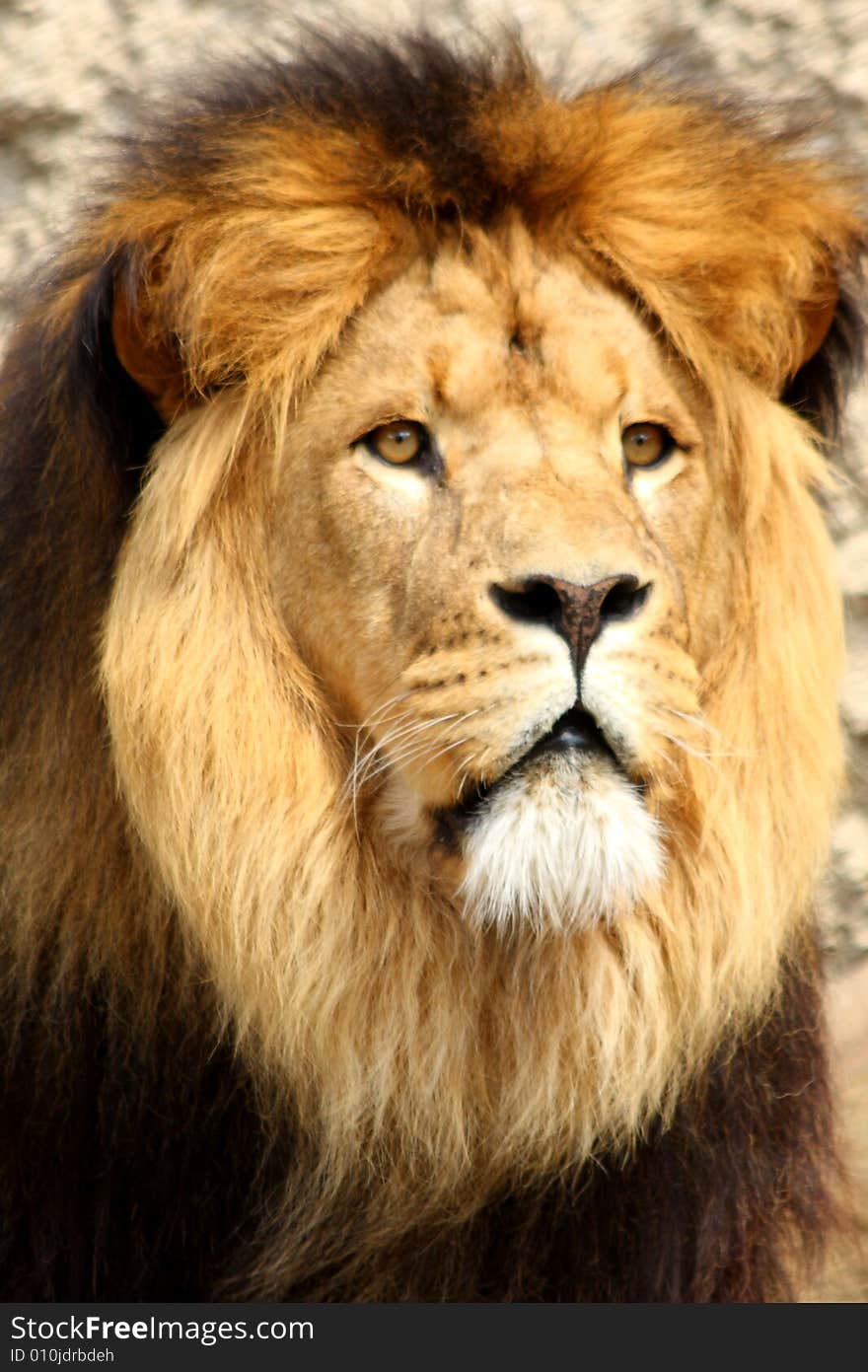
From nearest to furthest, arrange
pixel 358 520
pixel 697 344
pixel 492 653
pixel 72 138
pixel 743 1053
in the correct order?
pixel 492 653
pixel 358 520
pixel 697 344
pixel 743 1053
pixel 72 138

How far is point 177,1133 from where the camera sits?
7.71 feet

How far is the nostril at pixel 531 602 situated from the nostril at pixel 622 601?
0.18ft

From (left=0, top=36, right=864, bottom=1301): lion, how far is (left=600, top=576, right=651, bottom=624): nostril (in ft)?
0.04

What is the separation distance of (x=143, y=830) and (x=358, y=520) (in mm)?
453

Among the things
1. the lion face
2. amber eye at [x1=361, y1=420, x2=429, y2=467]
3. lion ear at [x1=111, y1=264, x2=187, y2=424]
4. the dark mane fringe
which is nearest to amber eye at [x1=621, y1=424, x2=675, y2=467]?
the lion face

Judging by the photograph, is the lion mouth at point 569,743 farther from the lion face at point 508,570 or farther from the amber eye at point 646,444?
the amber eye at point 646,444

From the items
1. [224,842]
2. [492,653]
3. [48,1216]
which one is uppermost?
[492,653]

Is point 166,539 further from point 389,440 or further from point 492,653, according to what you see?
point 492,653

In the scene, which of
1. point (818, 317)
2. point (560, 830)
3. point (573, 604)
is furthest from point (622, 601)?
point (818, 317)

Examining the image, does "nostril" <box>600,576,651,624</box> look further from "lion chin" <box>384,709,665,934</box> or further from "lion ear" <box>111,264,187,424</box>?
"lion ear" <box>111,264,187,424</box>

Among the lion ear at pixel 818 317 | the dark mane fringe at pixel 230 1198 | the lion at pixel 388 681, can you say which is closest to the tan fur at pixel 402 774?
the lion at pixel 388 681

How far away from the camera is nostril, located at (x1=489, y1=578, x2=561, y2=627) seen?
195 centimetres

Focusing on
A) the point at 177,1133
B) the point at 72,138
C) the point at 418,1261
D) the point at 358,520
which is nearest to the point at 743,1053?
the point at 418,1261

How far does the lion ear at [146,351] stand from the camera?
2.17m
